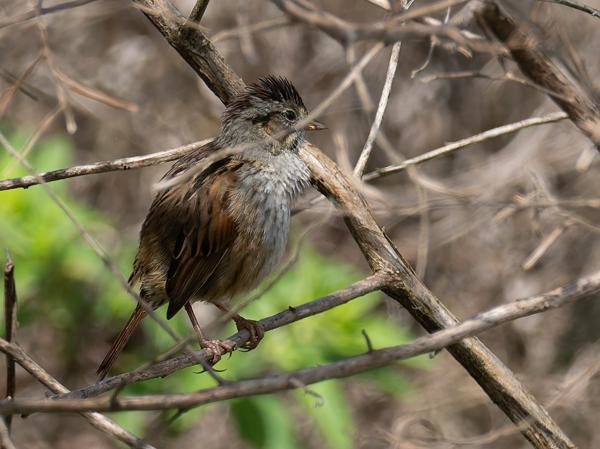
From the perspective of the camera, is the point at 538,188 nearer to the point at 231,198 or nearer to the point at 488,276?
the point at 231,198

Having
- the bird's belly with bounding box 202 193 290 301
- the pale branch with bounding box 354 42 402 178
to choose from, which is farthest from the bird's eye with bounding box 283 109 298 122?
the pale branch with bounding box 354 42 402 178

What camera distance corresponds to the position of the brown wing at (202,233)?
390 centimetres

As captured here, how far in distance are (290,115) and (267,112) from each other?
14cm

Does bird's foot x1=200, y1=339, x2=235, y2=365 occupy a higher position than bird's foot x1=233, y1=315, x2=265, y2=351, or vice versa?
bird's foot x1=233, y1=315, x2=265, y2=351

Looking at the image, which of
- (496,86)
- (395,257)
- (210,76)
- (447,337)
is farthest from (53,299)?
(496,86)

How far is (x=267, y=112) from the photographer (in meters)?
4.22

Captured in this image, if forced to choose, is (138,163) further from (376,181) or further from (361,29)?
(376,181)

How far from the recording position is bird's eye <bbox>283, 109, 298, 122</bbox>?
428 centimetres

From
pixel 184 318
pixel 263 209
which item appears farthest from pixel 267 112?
pixel 184 318

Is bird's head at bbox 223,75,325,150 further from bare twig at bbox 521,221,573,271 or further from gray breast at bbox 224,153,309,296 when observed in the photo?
bare twig at bbox 521,221,573,271

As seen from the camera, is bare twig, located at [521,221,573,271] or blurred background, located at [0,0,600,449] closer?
bare twig, located at [521,221,573,271]

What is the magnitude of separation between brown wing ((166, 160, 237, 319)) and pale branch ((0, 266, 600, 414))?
1.44 meters

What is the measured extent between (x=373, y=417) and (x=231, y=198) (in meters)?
3.95

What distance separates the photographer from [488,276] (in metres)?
7.28
